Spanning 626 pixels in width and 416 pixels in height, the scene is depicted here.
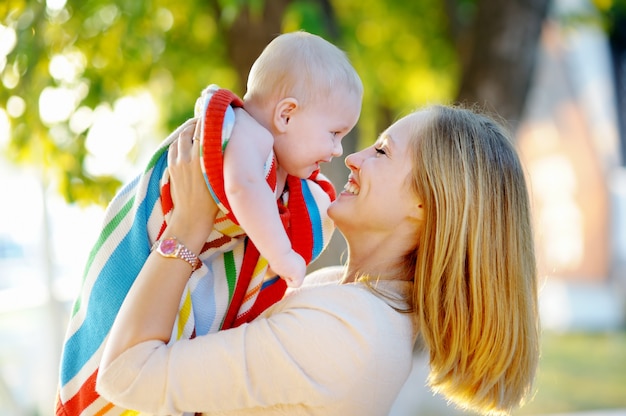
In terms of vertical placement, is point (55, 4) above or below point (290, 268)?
above

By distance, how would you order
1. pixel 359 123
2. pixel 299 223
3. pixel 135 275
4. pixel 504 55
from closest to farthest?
pixel 135 275 → pixel 299 223 → pixel 504 55 → pixel 359 123

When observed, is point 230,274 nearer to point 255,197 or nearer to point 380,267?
point 255,197

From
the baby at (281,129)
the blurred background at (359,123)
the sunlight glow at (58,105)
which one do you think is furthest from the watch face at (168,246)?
the sunlight glow at (58,105)

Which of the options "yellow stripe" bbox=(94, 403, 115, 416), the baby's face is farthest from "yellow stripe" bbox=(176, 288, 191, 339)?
the baby's face

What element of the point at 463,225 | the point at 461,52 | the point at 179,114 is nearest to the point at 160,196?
the point at 463,225

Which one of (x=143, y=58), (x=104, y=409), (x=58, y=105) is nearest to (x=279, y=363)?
(x=104, y=409)

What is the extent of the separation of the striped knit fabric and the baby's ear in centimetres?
8

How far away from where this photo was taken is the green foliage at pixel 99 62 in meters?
2.81

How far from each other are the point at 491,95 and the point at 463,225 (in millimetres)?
2671

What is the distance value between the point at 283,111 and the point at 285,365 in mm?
488

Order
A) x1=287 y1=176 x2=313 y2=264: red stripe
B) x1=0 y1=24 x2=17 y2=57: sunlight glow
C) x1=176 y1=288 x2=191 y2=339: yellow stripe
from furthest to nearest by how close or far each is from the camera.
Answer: x1=0 y1=24 x2=17 y2=57: sunlight glow
x1=287 y1=176 x2=313 y2=264: red stripe
x1=176 y1=288 x2=191 y2=339: yellow stripe

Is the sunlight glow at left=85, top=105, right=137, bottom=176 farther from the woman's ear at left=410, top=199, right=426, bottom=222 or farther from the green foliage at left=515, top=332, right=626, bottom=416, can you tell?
the green foliage at left=515, top=332, right=626, bottom=416

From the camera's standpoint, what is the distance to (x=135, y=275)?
5.07ft

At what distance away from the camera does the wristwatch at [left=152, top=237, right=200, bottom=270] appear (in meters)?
1.46
